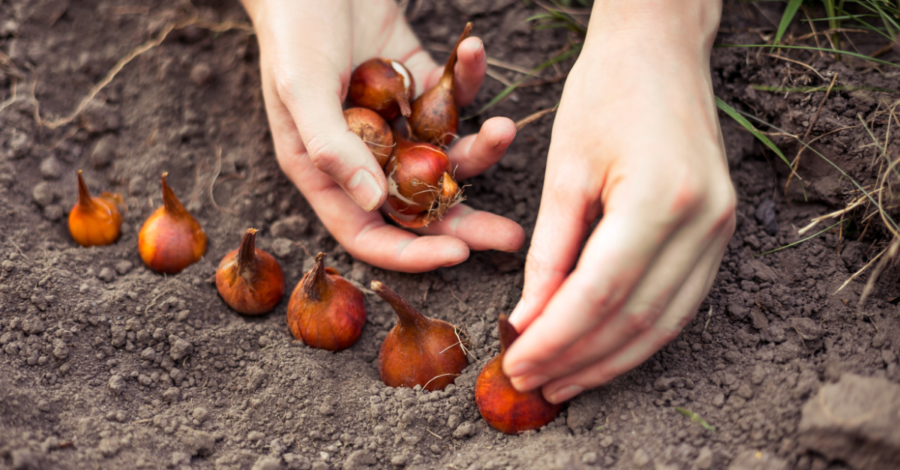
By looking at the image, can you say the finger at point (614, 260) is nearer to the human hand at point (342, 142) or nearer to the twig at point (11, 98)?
the human hand at point (342, 142)

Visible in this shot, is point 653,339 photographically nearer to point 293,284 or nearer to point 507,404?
point 507,404

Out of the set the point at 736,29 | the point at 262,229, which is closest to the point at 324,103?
the point at 262,229

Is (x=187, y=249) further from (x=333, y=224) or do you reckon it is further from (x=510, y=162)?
(x=510, y=162)

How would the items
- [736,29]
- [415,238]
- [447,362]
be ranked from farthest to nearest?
1. [736,29]
2. [415,238]
3. [447,362]

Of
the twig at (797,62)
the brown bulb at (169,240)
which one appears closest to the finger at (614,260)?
the twig at (797,62)

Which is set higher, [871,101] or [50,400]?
[871,101]

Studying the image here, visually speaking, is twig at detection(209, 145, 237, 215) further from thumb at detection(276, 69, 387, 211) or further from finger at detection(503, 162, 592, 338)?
finger at detection(503, 162, 592, 338)

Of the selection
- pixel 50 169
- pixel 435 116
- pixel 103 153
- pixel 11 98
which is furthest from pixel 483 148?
pixel 11 98
